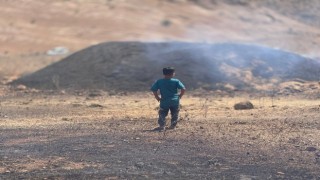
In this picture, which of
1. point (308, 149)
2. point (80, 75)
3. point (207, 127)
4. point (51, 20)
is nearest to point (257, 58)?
point (80, 75)

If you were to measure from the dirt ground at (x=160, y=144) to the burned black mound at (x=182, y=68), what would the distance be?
4.55 meters

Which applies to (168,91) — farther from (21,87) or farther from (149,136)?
(21,87)

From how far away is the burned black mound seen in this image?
1789 centimetres

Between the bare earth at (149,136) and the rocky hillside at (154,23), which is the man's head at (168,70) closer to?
the bare earth at (149,136)

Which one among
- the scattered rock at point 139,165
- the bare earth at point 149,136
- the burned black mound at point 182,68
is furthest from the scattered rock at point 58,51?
the scattered rock at point 139,165

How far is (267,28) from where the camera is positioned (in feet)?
144

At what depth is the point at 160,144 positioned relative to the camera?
8148 mm

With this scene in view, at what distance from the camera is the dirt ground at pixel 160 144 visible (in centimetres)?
665

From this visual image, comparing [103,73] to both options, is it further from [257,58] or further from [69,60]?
[257,58]

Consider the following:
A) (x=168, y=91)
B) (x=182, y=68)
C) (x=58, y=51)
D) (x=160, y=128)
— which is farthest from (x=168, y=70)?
(x=58, y=51)

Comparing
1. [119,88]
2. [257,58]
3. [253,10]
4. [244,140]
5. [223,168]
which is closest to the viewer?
[223,168]

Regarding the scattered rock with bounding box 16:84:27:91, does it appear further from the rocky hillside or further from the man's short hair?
the rocky hillside

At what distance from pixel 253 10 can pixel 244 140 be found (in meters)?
41.5

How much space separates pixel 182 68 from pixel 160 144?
405 inches
